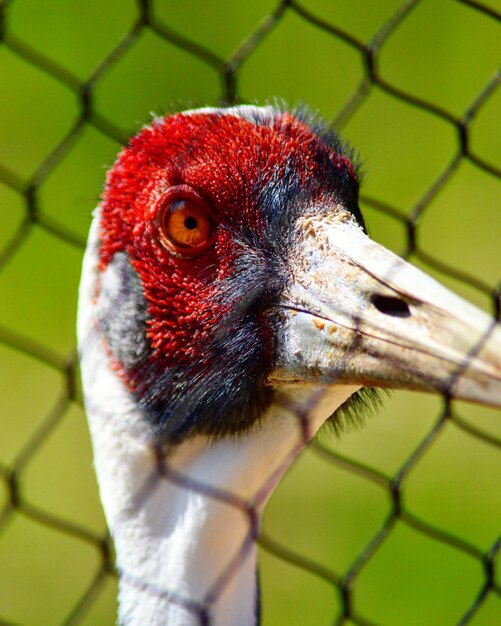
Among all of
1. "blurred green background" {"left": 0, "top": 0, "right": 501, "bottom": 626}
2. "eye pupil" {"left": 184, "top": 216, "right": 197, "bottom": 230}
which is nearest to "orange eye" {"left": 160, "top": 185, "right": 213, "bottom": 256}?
"eye pupil" {"left": 184, "top": 216, "right": 197, "bottom": 230}

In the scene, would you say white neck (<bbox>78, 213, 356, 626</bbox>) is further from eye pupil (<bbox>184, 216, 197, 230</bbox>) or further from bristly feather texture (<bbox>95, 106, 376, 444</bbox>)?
eye pupil (<bbox>184, 216, 197, 230</bbox>)

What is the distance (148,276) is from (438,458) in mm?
2890

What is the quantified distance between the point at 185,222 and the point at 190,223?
1 centimetres

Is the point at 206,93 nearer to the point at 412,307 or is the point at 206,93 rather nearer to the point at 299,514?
the point at 299,514

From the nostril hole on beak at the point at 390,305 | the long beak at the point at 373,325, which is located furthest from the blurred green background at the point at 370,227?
the nostril hole on beak at the point at 390,305

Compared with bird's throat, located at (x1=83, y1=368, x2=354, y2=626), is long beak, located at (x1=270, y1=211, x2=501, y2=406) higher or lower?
higher

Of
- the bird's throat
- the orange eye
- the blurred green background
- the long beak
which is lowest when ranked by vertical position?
the bird's throat

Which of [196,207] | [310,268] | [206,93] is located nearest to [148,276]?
[196,207]

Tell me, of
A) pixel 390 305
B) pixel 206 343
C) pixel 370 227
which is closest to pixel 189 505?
pixel 206 343

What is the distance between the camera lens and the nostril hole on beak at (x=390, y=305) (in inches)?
80.2

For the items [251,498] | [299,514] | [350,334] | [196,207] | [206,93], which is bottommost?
[251,498]

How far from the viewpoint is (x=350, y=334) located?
6.88 feet

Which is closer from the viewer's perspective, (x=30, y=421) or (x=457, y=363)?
(x=457, y=363)

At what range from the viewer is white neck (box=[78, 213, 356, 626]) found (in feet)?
7.58
